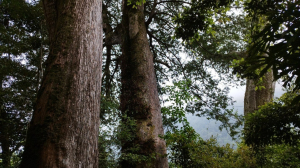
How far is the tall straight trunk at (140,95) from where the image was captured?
359 centimetres

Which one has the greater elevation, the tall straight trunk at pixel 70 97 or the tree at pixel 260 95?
the tree at pixel 260 95

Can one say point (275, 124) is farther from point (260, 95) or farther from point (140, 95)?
point (260, 95)

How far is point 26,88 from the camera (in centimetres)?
551

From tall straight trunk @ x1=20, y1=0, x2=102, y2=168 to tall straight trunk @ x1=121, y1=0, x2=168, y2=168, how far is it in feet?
5.57

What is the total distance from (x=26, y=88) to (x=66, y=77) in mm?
4552

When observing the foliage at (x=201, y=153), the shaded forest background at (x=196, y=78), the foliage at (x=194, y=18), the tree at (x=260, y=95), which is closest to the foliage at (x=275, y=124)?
the shaded forest background at (x=196, y=78)

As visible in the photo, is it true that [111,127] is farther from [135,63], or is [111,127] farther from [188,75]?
[188,75]

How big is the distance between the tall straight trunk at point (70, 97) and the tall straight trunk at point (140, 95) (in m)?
1.70

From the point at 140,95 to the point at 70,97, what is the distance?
2363mm

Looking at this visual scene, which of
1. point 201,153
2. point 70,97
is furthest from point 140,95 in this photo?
point 70,97

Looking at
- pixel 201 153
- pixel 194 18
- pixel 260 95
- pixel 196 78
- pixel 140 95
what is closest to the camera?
pixel 201 153

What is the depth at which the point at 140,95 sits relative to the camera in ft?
13.6

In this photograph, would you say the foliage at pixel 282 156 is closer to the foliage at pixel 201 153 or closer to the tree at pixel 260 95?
the foliage at pixel 201 153

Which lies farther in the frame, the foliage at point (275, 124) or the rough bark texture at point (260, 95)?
the rough bark texture at point (260, 95)
